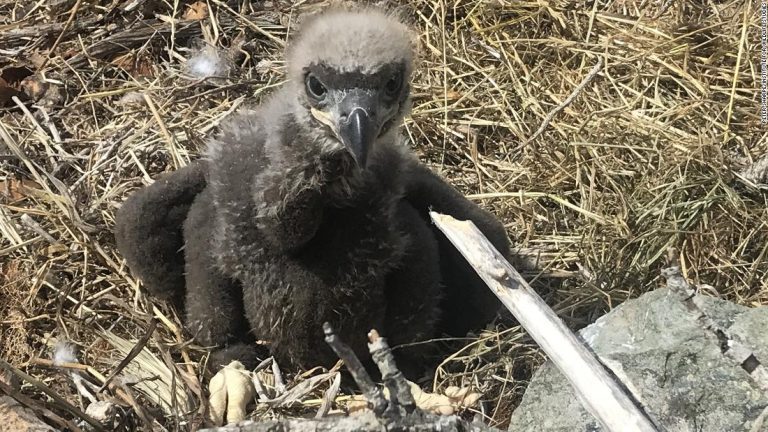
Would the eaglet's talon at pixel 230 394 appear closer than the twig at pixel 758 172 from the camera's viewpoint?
Yes

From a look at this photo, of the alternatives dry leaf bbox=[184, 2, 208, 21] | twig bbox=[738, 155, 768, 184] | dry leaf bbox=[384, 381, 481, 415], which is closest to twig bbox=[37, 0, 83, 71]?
dry leaf bbox=[184, 2, 208, 21]

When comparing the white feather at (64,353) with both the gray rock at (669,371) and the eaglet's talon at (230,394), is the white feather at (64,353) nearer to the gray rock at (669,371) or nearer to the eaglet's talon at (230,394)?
the eaglet's talon at (230,394)

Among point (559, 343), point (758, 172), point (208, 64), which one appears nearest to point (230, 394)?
point (559, 343)

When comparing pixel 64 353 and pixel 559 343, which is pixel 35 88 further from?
pixel 559 343

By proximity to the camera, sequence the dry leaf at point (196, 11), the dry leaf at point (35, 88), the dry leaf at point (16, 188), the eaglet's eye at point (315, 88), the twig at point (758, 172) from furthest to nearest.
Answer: the dry leaf at point (196, 11) → the dry leaf at point (35, 88) → the dry leaf at point (16, 188) → the twig at point (758, 172) → the eaglet's eye at point (315, 88)

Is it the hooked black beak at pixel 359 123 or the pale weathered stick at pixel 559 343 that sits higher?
the hooked black beak at pixel 359 123

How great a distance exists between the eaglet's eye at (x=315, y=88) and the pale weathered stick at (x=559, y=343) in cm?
58

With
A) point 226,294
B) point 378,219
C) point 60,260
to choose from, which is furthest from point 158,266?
point 378,219

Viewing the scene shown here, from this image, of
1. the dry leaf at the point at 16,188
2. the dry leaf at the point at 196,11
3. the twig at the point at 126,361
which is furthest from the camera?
the dry leaf at the point at 196,11

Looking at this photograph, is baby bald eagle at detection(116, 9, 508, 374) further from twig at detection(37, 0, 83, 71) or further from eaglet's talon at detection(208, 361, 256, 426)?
twig at detection(37, 0, 83, 71)

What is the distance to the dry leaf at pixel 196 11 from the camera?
496 cm

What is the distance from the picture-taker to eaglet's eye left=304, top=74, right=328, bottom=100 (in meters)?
2.90

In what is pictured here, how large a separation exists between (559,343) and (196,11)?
11.1ft

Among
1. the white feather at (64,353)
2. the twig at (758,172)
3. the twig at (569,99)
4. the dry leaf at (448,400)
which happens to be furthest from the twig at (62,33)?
the twig at (758,172)
